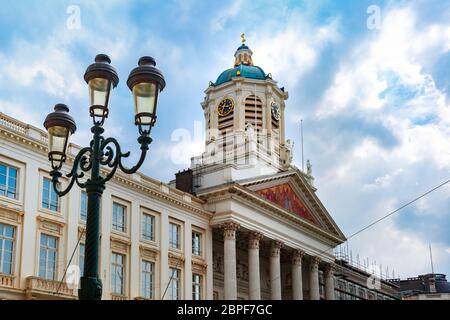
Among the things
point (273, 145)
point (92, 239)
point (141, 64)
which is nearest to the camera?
point (92, 239)

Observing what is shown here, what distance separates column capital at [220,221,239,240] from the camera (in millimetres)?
43469

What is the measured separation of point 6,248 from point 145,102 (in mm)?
20795

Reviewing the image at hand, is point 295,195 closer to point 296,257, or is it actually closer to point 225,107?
point 296,257

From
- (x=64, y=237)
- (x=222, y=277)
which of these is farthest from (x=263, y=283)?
(x=64, y=237)

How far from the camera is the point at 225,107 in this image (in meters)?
58.0

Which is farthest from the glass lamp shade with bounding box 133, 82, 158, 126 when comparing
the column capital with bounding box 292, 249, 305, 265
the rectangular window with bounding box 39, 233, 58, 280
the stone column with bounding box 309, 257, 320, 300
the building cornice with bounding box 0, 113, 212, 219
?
the stone column with bounding box 309, 257, 320, 300

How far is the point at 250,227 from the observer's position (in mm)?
44969

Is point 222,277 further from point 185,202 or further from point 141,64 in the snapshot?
point 141,64

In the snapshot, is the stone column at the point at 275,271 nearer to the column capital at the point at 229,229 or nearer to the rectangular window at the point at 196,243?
the column capital at the point at 229,229

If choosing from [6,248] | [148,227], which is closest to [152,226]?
[148,227]

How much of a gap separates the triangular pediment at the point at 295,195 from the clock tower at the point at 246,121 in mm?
2070

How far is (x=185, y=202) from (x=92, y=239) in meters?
31.2

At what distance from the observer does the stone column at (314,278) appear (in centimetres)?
5272

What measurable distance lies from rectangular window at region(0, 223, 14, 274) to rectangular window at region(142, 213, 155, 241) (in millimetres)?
9822
